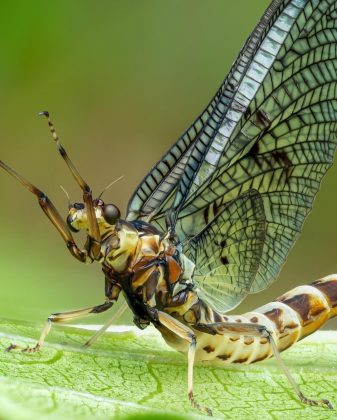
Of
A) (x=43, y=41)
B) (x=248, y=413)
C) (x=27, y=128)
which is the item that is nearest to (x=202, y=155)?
(x=248, y=413)

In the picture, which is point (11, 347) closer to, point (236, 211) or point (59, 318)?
point (59, 318)

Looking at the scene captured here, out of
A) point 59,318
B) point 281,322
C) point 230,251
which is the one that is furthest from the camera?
Answer: point 230,251

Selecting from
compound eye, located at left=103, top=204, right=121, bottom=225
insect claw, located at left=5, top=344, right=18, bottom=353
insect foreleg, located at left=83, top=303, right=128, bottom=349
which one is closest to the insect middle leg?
insect claw, located at left=5, top=344, right=18, bottom=353

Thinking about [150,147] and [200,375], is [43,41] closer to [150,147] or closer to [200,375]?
[150,147]

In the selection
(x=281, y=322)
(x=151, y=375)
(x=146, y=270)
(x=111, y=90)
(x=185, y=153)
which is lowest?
(x=151, y=375)

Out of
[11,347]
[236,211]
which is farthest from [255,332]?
[11,347]

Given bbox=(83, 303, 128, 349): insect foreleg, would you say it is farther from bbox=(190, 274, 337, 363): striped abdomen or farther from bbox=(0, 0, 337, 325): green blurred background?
bbox=(0, 0, 337, 325): green blurred background

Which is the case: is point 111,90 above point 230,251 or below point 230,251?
above
